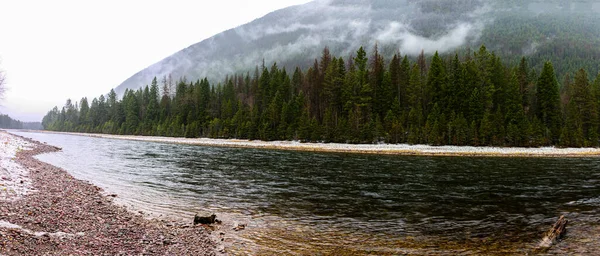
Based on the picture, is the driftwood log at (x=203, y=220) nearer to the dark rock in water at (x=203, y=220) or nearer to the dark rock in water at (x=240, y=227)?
the dark rock in water at (x=203, y=220)

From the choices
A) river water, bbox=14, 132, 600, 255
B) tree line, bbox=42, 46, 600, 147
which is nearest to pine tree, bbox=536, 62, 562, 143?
tree line, bbox=42, 46, 600, 147

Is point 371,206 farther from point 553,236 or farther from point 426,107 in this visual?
point 426,107

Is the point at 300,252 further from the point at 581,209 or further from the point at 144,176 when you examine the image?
the point at 144,176

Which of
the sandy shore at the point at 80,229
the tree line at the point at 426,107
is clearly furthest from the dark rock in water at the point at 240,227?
the tree line at the point at 426,107

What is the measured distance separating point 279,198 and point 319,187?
4.70 m

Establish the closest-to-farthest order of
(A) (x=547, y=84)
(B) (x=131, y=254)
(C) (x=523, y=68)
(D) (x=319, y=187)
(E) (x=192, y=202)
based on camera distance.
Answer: (B) (x=131, y=254) < (E) (x=192, y=202) < (D) (x=319, y=187) < (A) (x=547, y=84) < (C) (x=523, y=68)

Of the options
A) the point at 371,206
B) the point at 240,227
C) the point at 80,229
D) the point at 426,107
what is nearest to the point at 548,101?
the point at 426,107

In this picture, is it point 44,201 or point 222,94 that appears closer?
point 44,201

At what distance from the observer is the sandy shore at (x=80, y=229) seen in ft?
26.1

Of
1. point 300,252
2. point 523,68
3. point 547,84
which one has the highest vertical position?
point 523,68

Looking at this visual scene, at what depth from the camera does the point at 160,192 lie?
61.9 feet

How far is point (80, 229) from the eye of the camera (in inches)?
394

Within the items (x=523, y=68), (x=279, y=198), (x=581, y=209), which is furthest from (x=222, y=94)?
(x=581, y=209)

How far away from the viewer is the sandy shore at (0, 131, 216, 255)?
7.96m
